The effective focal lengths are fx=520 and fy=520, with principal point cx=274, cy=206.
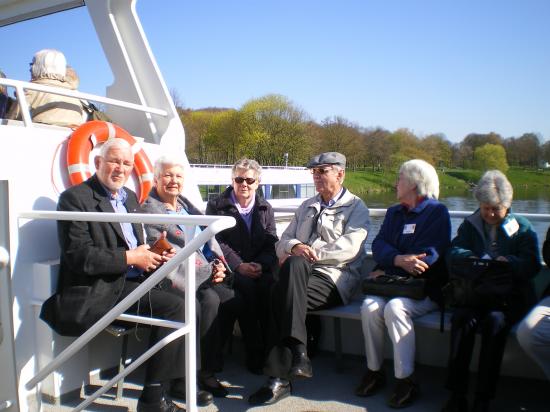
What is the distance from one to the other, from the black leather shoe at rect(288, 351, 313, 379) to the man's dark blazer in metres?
0.95

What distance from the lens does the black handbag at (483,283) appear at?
2590mm

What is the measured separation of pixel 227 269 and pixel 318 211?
2.27 ft

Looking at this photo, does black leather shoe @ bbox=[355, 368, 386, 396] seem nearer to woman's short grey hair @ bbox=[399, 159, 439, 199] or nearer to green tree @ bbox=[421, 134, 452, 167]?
woman's short grey hair @ bbox=[399, 159, 439, 199]

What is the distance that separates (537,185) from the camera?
42188 mm

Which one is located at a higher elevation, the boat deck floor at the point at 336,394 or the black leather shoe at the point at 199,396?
the black leather shoe at the point at 199,396

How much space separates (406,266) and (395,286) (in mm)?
137

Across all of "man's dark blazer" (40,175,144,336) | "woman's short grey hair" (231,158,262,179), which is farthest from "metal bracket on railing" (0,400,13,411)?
"woman's short grey hair" (231,158,262,179)

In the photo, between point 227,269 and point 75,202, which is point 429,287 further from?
point 75,202

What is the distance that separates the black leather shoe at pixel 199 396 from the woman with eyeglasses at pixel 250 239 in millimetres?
556

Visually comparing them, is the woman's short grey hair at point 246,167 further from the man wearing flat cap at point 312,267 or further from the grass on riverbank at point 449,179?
the grass on riverbank at point 449,179

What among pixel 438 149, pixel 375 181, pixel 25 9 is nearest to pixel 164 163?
pixel 25 9

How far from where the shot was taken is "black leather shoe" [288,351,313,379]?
2645mm

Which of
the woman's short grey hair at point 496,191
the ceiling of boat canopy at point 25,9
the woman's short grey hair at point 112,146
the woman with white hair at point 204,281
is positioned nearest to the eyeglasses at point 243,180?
the woman with white hair at point 204,281

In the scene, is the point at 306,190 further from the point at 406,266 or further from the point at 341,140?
the point at 341,140
